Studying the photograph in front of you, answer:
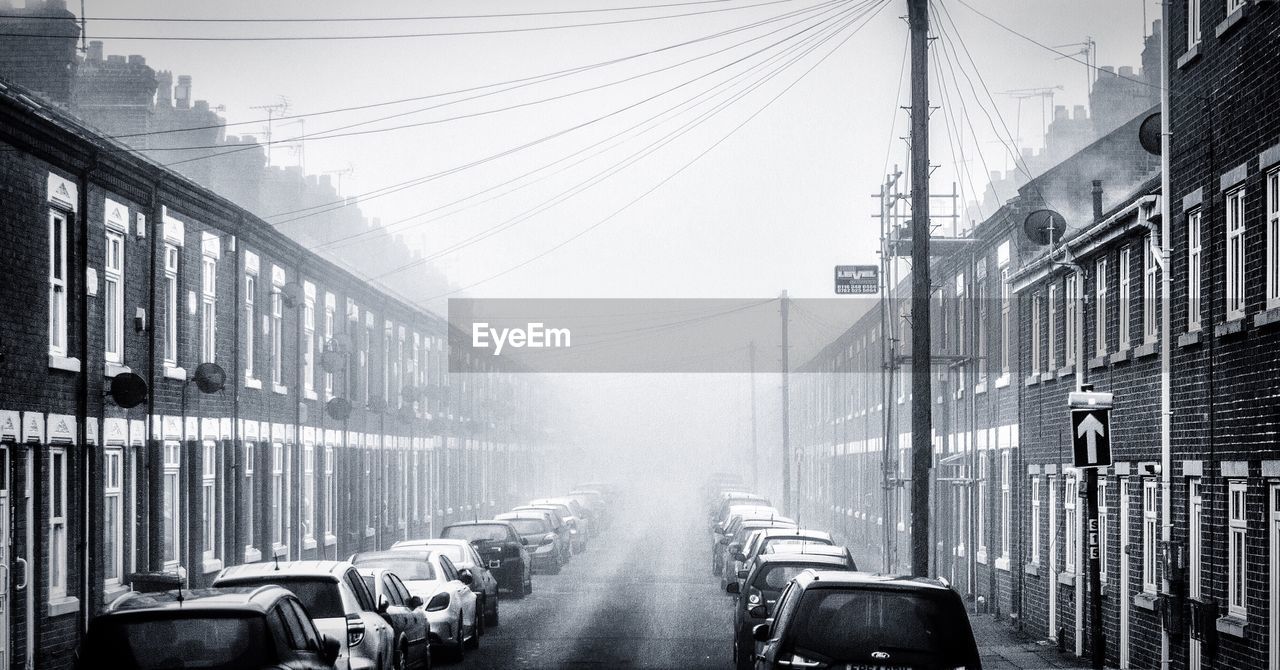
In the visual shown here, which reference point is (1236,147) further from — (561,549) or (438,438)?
(438,438)

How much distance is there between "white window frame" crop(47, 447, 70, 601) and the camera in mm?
20000

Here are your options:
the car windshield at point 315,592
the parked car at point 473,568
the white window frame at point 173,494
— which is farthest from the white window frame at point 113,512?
the car windshield at point 315,592

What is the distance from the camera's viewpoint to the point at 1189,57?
57.9 feet

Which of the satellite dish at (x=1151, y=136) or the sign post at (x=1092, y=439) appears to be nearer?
the sign post at (x=1092, y=439)

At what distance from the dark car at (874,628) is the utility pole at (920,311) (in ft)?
28.8

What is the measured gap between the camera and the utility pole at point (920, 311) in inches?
789

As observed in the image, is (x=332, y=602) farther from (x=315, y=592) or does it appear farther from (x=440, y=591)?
(x=440, y=591)

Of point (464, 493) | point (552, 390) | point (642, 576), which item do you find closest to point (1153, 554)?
point (642, 576)

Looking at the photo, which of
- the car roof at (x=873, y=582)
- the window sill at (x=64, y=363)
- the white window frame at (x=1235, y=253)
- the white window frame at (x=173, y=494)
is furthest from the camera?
the white window frame at (x=173, y=494)

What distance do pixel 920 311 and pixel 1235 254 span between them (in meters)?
4.69

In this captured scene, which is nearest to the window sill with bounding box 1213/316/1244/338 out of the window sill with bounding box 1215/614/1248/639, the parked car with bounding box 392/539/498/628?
the window sill with bounding box 1215/614/1248/639

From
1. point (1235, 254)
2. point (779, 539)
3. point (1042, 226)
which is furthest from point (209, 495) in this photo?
point (1235, 254)

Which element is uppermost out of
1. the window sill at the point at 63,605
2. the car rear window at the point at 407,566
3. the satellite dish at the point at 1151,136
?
the satellite dish at the point at 1151,136

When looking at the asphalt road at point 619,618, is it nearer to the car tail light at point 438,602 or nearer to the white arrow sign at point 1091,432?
the car tail light at point 438,602
